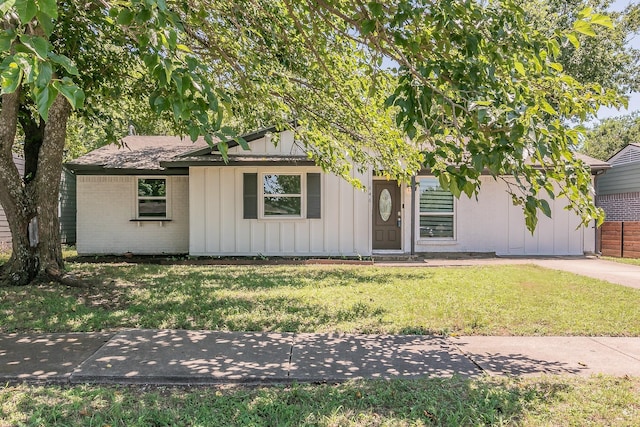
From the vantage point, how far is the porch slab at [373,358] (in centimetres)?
385

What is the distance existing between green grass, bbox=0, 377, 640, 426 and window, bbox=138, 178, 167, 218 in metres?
10.4

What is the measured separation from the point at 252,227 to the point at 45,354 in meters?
8.32

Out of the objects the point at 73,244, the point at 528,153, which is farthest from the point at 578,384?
the point at 73,244

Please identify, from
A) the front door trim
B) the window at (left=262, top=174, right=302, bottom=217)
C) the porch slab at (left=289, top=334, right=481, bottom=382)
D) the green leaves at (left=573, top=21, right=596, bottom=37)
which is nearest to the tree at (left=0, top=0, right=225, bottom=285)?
the porch slab at (left=289, top=334, right=481, bottom=382)

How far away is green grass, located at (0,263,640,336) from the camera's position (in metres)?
5.36

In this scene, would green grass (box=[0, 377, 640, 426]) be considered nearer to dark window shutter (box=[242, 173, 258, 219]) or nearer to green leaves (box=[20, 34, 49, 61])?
green leaves (box=[20, 34, 49, 61])

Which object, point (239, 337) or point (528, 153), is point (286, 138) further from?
point (528, 153)

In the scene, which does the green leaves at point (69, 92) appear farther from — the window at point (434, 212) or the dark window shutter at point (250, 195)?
the window at point (434, 212)

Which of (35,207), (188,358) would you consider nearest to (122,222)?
(35,207)

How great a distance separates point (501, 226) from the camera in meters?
13.2

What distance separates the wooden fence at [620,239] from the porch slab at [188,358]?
1312 cm

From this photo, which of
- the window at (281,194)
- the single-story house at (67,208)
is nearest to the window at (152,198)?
the window at (281,194)

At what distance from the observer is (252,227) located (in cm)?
1245

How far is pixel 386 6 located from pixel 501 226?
409 inches
